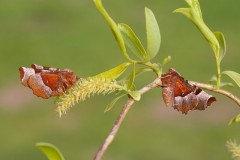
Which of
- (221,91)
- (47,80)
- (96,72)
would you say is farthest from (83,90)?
(96,72)

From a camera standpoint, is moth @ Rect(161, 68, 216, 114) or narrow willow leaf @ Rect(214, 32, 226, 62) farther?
narrow willow leaf @ Rect(214, 32, 226, 62)

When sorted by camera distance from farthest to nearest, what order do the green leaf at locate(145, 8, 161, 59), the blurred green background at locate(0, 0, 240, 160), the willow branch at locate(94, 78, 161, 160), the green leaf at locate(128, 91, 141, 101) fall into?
the blurred green background at locate(0, 0, 240, 160) → the green leaf at locate(145, 8, 161, 59) → the green leaf at locate(128, 91, 141, 101) → the willow branch at locate(94, 78, 161, 160)

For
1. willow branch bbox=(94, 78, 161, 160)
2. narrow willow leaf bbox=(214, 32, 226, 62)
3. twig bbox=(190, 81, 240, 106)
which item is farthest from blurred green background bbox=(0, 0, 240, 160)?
willow branch bbox=(94, 78, 161, 160)

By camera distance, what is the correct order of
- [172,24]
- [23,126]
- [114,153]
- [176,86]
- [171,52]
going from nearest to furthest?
1. [176,86]
2. [114,153]
3. [23,126]
4. [171,52]
5. [172,24]

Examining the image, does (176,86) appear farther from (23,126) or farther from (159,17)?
(159,17)

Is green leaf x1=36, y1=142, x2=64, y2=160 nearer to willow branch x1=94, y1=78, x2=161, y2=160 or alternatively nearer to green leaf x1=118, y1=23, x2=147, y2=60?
willow branch x1=94, y1=78, x2=161, y2=160

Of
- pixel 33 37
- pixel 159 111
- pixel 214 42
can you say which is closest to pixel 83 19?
pixel 33 37

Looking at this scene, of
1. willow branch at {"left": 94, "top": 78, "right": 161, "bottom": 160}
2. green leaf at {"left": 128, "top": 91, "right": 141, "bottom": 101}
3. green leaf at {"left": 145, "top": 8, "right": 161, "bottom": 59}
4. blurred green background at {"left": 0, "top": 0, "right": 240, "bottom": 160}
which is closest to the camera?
willow branch at {"left": 94, "top": 78, "right": 161, "bottom": 160}

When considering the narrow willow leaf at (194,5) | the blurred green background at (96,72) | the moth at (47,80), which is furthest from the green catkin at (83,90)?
the blurred green background at (96,72)
